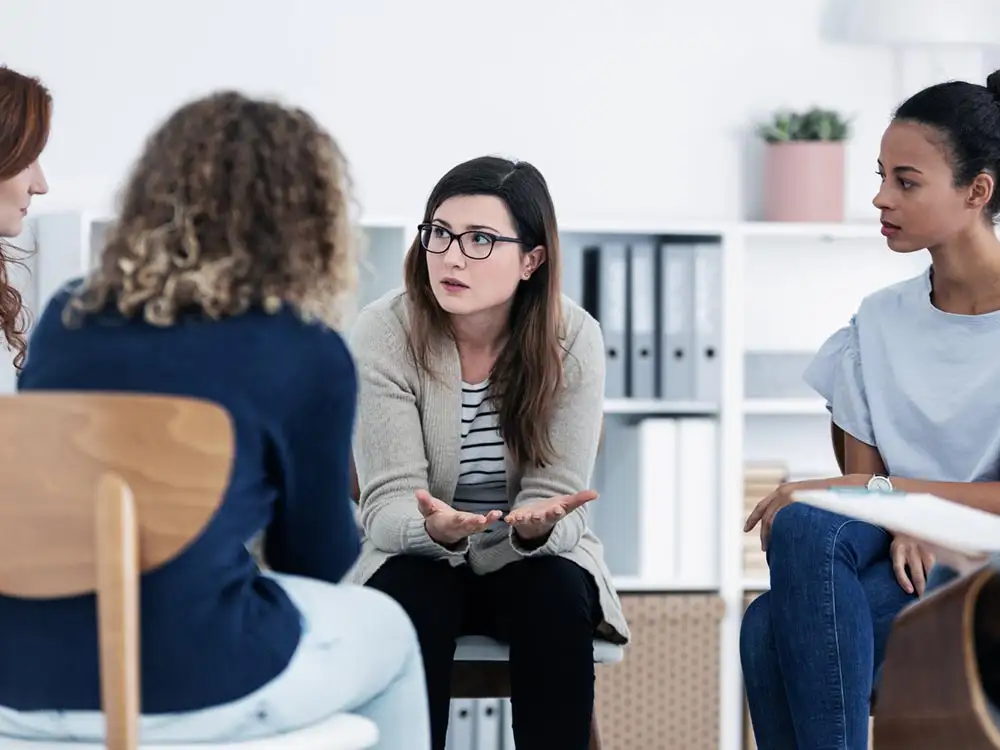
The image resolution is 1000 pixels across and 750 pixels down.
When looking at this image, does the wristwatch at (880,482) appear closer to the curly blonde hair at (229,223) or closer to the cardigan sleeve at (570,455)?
the cardigan sleeve at (570,455)

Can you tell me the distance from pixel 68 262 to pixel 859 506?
7.27 feet

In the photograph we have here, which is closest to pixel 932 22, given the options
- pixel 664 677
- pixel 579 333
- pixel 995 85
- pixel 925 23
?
pixel 925 23

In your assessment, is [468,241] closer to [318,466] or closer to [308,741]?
[318,466]

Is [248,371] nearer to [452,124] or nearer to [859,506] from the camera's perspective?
[859,506]

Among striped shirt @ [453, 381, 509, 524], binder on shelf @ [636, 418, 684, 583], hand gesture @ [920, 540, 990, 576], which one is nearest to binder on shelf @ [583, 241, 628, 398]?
binder on shelf @ [636, 418, 684, 583]

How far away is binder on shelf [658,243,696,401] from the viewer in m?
3.16

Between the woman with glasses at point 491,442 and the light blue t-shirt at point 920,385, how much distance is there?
1.29ft

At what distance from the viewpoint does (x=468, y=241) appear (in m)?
2.16

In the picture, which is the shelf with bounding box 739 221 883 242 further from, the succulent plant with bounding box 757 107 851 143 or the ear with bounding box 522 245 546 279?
the ear with bounding box 522 245 546 279

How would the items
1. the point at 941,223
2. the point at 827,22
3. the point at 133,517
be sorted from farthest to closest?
the point at 827,22
the point at 941,223
the point at 133,517

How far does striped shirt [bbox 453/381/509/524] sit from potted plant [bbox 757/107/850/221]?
1.43 metres

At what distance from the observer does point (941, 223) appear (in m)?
2.12

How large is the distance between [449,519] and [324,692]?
0.53 m

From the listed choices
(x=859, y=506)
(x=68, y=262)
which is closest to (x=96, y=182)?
(x=68, y=262)
